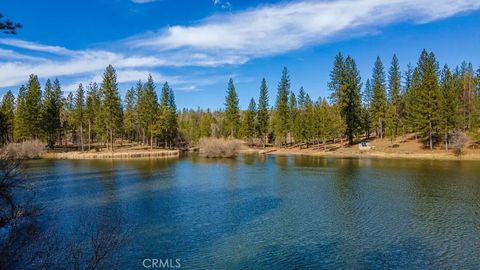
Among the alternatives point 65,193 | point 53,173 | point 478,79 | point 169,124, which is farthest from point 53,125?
point 478,79

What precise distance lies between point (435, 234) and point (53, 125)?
3276 inches

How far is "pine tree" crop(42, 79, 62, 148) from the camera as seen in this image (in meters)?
83.6

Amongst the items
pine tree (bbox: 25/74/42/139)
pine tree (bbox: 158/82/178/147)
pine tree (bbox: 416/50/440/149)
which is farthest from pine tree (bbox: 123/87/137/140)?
pine tree (bbox: 416/50/440/149)

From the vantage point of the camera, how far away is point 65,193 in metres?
32.5

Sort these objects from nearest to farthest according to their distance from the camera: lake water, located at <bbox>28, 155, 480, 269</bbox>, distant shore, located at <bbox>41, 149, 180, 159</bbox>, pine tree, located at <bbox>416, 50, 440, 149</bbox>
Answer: lake water, located at <bbox>28, 155, 480, 269</bbox>
pine tree, located at <bbox>416, 50, 440, 149</bbox>
distant shore, located at <bbox>41, 149, 180, 159</bbox>

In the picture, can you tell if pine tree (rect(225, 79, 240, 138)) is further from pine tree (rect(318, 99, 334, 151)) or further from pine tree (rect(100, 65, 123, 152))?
pine tree (rect(100, 65, 123, 152))

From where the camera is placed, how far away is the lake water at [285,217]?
56.1 feet

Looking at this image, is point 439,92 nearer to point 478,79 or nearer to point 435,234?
point 478,79

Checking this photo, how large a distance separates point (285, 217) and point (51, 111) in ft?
251

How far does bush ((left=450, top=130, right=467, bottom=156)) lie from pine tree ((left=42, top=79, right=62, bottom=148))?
81.0m

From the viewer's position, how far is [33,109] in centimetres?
8119

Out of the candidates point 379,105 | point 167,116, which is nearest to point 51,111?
point 167,116

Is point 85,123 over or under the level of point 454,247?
over

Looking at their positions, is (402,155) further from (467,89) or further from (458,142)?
(467,89)
